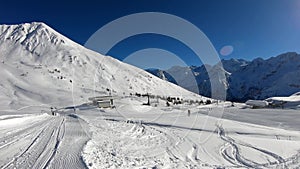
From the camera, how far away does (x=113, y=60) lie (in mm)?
172875

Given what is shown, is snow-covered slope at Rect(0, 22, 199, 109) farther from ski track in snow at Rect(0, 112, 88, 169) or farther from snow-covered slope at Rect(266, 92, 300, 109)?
ski track in snow at Rect(0, 112, 88, 169)

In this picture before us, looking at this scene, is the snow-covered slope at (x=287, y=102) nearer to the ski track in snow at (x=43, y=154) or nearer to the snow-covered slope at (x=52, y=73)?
the ski track in snow at (x=43, y=154)

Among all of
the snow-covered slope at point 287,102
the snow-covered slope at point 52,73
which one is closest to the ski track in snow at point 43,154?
the snow-covered slope at point 287,102

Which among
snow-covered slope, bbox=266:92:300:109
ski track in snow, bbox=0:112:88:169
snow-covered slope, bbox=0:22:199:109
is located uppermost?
snow-covered slope, bbox=0:22:199:109

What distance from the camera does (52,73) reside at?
118 meters

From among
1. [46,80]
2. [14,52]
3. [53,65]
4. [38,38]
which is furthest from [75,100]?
[38,38]

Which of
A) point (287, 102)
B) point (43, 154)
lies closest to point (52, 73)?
point (287, 102)

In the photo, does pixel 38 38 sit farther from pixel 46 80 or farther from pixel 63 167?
pixel 63 167

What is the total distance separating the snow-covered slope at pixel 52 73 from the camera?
87.6 m

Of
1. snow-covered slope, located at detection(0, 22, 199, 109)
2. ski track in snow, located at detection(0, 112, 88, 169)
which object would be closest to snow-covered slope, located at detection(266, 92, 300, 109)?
ski track in snow, located at detection(0, 112, 88, 169)

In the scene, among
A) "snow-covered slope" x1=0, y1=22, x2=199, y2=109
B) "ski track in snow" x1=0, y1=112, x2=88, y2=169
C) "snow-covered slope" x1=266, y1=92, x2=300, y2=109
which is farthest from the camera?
"snow-covered slope" x1=0, y1=22, x2=199, y2=109

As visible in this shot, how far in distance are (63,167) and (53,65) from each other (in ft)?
450

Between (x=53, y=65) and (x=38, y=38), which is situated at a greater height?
(x=38, y=38)

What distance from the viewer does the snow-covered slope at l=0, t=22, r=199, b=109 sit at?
87562 mm
